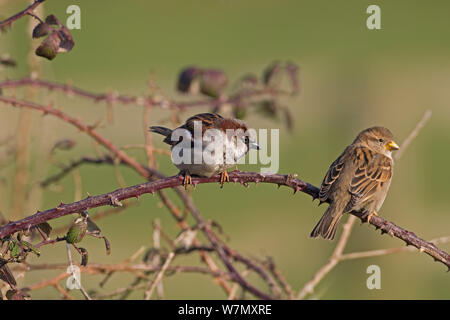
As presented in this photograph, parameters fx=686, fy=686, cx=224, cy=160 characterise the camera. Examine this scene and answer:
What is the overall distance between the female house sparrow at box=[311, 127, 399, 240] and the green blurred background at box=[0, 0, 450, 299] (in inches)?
11.8

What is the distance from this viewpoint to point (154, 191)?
6.75ft

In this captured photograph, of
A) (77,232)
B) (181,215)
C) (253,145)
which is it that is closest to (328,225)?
(253,145)

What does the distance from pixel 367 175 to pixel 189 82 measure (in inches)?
38.5

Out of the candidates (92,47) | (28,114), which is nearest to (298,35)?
(92,47)

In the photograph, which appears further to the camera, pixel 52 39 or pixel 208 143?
pixel 208 143

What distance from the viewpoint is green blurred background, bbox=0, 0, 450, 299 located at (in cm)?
671

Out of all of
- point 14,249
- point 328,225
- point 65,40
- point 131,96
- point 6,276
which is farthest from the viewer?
point 131,96

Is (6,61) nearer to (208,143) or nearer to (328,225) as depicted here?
(208,143)

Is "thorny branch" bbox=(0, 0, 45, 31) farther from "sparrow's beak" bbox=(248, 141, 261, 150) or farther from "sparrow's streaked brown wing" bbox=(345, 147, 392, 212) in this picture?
"sparrow's streaked brown wing" bbox=(345, 147, 392, 212)

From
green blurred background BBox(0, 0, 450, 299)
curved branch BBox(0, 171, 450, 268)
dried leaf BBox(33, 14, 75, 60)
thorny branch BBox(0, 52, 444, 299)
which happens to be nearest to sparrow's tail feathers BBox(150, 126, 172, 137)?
thorny branch BBox(0, 52, 444, 299)

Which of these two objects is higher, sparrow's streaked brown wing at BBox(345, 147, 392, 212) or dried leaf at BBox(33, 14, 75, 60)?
dried leaf at BBox(33, 14, 75, 60)

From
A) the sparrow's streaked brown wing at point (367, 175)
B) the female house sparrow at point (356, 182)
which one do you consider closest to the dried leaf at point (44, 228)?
the female house sparrow at point (356, 182)

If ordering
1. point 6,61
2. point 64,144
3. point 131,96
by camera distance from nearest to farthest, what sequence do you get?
point 6,61, point 64,144, point 131,96

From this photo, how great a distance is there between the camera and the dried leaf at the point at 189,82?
131 inches
